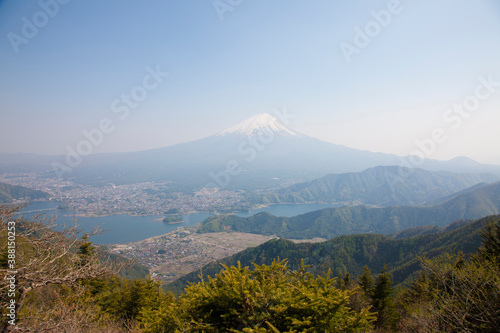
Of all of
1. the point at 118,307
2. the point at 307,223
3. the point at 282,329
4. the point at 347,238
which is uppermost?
the point at 282,329

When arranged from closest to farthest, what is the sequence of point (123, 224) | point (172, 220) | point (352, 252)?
point (352, 252), point (123, 224), point (172, 220)

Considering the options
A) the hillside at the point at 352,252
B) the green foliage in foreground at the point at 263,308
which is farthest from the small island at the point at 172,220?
the green foliage in foreground at the point at 263,308

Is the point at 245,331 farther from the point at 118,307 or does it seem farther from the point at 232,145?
the point at 232,145

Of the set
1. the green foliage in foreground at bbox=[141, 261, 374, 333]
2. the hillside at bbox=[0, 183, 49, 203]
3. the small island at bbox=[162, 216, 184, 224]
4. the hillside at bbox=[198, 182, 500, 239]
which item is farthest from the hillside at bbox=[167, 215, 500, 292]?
the hillside at bbox=[0, 183, 49, 203]

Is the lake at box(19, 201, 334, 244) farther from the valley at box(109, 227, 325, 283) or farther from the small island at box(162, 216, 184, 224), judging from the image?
the valley at box(109, 227, 325, 283)

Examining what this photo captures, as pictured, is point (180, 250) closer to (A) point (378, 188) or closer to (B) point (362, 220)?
(B) point (362, 220)

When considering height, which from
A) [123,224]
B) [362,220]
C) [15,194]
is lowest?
[362,220]

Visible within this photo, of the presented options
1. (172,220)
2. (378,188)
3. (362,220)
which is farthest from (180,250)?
(378,188)

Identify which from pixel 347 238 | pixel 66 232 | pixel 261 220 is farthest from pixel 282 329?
pixel 261 220
